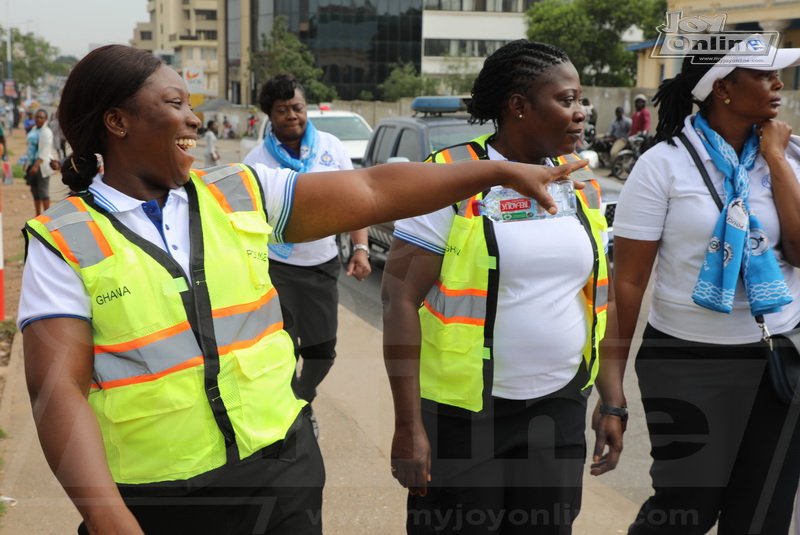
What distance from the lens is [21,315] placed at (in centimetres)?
189

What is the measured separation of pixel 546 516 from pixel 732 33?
6.01 ft

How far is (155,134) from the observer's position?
205 cm

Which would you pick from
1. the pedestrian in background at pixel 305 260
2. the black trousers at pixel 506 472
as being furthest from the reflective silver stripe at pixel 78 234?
the pedestrian in background at pixel 305 260

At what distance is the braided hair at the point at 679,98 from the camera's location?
3150 millimetres

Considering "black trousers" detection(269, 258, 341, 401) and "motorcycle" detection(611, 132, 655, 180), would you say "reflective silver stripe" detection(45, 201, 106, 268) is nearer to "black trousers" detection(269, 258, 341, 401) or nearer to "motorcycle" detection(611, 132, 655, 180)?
"black trousers" detection(269, 258, 341, 401)

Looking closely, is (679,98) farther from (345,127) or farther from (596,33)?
(596,33)

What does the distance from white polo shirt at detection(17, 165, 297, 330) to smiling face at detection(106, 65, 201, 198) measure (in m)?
0.05

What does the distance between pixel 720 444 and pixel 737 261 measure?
0.65 meters

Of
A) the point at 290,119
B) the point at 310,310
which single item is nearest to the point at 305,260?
the point at 310,310

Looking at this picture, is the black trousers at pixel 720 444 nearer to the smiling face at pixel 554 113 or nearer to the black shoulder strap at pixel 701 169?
the black shoulder strap at pixel 701 169

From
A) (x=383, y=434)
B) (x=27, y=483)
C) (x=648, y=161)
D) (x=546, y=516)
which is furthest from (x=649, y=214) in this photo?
(x=27, y=483)

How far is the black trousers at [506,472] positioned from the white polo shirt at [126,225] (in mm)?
909

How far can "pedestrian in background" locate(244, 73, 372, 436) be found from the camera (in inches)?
193

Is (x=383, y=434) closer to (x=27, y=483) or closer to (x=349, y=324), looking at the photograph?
(x=27, y=483)
